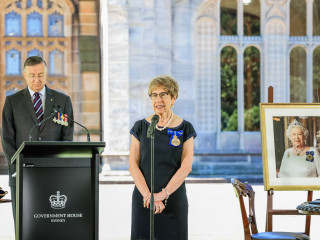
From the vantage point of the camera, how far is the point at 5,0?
18.9 meters

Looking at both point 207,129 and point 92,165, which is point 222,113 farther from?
point 92,165

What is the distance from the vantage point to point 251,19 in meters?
18.2

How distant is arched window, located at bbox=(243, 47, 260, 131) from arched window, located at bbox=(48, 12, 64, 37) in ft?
15.1

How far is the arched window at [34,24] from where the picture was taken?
19203 mm

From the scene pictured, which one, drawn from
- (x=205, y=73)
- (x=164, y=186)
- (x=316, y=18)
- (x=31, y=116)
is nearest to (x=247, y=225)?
(x=164, y=186)

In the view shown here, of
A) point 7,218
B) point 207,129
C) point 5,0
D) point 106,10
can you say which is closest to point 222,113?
point 207,129

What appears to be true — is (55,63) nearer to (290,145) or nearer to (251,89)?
(251,89)

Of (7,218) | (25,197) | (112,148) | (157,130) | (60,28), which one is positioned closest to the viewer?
(25,197)

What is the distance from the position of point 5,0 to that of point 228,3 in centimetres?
533

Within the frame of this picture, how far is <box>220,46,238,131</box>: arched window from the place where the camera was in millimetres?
18125

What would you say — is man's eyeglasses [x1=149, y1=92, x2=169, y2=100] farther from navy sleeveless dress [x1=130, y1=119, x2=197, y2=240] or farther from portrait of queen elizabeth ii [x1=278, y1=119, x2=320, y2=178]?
portrait of queen elizabeth ii [x1=278, y1=119, x2=320, y2=178]

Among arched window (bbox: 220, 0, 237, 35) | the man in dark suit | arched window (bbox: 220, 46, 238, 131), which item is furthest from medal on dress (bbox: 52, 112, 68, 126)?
arched window (bbox: 220, 0, 237, 35)

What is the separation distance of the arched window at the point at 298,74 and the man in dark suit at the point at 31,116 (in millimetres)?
13073

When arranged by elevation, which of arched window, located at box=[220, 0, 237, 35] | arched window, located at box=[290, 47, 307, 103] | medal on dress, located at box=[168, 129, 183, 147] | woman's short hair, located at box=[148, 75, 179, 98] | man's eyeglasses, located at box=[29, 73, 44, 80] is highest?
arched window, located at box=[220, 0, 237, 35]
